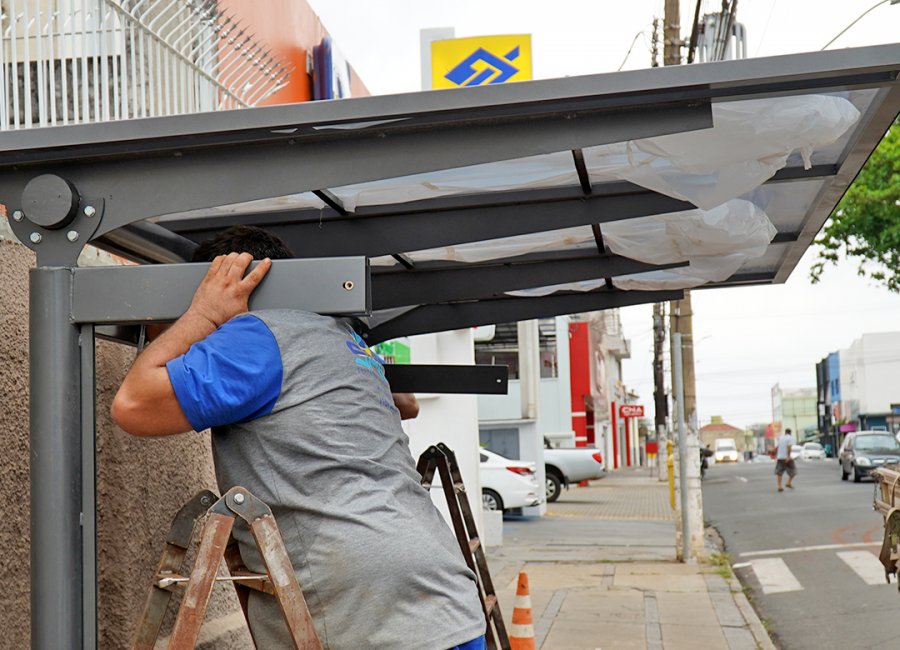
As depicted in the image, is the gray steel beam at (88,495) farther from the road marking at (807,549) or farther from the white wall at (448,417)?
the road marking at (807,549)

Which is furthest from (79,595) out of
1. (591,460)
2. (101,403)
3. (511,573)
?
(591,460)

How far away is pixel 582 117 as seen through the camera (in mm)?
3209

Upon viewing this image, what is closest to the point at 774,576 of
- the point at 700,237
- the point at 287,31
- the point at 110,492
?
the point at 287,31

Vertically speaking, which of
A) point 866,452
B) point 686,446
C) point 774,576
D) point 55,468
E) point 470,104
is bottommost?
point 774,576

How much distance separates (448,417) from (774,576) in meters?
4.40

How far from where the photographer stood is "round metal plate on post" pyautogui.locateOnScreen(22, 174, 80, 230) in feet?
10.4

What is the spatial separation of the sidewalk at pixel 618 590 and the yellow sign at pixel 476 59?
19.0 feet

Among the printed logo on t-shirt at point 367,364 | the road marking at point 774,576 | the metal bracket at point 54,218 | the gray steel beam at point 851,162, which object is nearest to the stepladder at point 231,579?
the printed logo on t-shirt at point 367,364

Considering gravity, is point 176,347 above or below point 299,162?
below

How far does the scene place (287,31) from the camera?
10867mm

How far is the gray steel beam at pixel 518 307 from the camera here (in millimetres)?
6531

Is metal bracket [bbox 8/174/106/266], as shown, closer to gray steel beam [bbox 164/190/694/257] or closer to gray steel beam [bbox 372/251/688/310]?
gray steel beam [bbox 164/190/694/257]

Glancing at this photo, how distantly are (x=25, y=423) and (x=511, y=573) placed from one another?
34.7 feet

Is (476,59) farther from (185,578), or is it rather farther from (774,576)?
(185,578)
